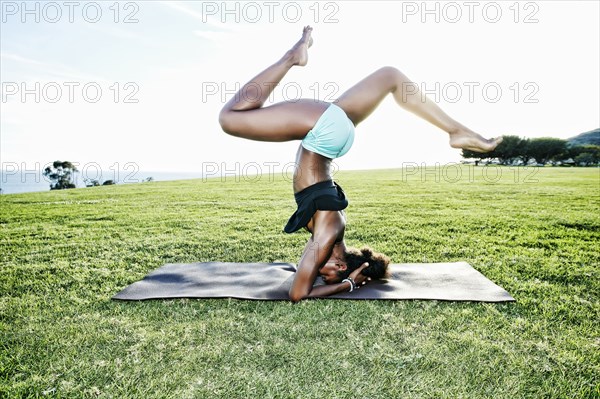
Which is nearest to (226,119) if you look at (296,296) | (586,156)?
(296,296)

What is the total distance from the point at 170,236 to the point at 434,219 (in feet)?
17.6

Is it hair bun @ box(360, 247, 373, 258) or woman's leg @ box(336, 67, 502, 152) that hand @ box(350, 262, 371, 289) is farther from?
woman's leg @ box(336, 67, 502, 152)

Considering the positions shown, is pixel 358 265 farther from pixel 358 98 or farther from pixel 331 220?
pixel 358 98

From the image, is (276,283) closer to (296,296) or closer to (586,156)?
(296,296)

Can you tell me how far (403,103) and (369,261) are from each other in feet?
5.57

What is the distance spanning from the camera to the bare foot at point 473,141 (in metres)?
3.81

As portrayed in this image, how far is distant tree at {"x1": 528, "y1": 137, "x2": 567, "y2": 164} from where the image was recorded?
45.9 m

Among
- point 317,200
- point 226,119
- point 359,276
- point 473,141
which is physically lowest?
point 359,276

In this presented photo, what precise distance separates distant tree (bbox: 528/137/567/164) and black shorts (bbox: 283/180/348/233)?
50.3m

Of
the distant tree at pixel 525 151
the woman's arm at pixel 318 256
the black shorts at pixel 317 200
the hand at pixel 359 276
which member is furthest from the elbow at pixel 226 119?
the distant tree at pixel 525 151

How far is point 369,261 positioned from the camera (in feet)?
13.9

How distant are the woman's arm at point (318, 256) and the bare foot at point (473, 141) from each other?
139 cm

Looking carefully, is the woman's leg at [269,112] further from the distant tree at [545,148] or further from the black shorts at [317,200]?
the distant tree at [545,148]

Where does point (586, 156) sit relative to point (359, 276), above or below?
above
